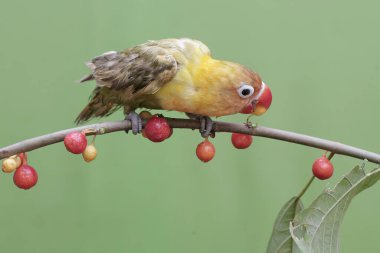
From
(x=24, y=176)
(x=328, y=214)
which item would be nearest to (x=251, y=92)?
(x=328, y=214)

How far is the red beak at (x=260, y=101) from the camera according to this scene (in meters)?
0.83

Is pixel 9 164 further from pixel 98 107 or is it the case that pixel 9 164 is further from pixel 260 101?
pixel 260 101

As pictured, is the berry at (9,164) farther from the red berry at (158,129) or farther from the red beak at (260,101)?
the red beak at (260,101)

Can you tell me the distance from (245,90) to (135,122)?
7.1 inches

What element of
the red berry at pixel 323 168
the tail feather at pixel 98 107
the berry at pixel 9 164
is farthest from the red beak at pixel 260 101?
the berry at pixel 9 164

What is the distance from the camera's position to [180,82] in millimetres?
862

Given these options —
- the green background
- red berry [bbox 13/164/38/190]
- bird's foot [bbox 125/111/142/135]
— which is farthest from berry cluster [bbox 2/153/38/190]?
the green background

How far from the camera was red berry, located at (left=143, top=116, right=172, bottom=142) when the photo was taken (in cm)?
81

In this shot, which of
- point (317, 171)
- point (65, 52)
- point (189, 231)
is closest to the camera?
point (317, 171)

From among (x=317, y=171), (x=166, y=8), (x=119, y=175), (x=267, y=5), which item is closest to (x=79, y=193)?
(x=119, y=175)

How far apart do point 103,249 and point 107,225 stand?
3.1 inches

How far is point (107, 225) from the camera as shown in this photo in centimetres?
159

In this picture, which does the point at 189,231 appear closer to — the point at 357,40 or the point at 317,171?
the point at 357,40

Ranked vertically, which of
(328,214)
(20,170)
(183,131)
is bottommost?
(183,131)
